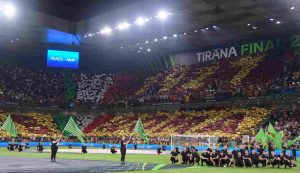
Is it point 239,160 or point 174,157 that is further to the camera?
point 174,157

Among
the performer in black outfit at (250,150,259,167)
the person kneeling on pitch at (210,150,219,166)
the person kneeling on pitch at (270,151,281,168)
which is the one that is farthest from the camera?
the person kneeling on pitch at (210,150,219,166)

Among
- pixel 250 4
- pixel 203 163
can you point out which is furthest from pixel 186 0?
pixel 203 163

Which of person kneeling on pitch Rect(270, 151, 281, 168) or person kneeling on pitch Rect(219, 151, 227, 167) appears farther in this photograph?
person kneeling on pitch Rect(219, 151, 227, 167)

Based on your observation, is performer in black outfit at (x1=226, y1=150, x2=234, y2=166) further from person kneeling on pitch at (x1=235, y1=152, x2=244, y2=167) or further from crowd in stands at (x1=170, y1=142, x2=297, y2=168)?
person kneeling on pitch at (x1=235, y1=152, x2=244, y2=167)

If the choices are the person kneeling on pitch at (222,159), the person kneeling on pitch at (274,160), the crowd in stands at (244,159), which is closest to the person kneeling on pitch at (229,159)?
the crowd in stands at (244,159)

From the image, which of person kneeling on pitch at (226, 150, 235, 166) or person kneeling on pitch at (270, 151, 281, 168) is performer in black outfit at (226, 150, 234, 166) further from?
person kneeling on pitch at (270, 151, 281, 168)

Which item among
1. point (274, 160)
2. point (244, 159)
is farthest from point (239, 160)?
point (274, 160)

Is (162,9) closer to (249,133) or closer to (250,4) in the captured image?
(250,4)

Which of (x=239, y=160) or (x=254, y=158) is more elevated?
(x=254, y=158)

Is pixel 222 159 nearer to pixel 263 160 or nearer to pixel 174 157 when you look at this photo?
pixel 263 160

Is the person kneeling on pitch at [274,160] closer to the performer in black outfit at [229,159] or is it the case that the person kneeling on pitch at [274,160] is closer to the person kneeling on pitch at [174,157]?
the performer in black outfit at [229,159]

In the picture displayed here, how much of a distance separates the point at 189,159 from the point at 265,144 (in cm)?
1029

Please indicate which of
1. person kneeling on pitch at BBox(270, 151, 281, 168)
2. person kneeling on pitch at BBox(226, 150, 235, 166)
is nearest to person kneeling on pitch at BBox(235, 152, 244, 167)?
person kneeling on pitch at BBox(226, 150, 235, 166)

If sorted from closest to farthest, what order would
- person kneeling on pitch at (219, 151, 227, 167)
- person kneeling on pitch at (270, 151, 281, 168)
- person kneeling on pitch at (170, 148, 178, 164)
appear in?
person kneeling on pitch at (270, 151, 281, 168) → person kneeling on pitch at (219, 151, 227, 167) → person kneeling on pitch at (170, 148, 178, 164)
